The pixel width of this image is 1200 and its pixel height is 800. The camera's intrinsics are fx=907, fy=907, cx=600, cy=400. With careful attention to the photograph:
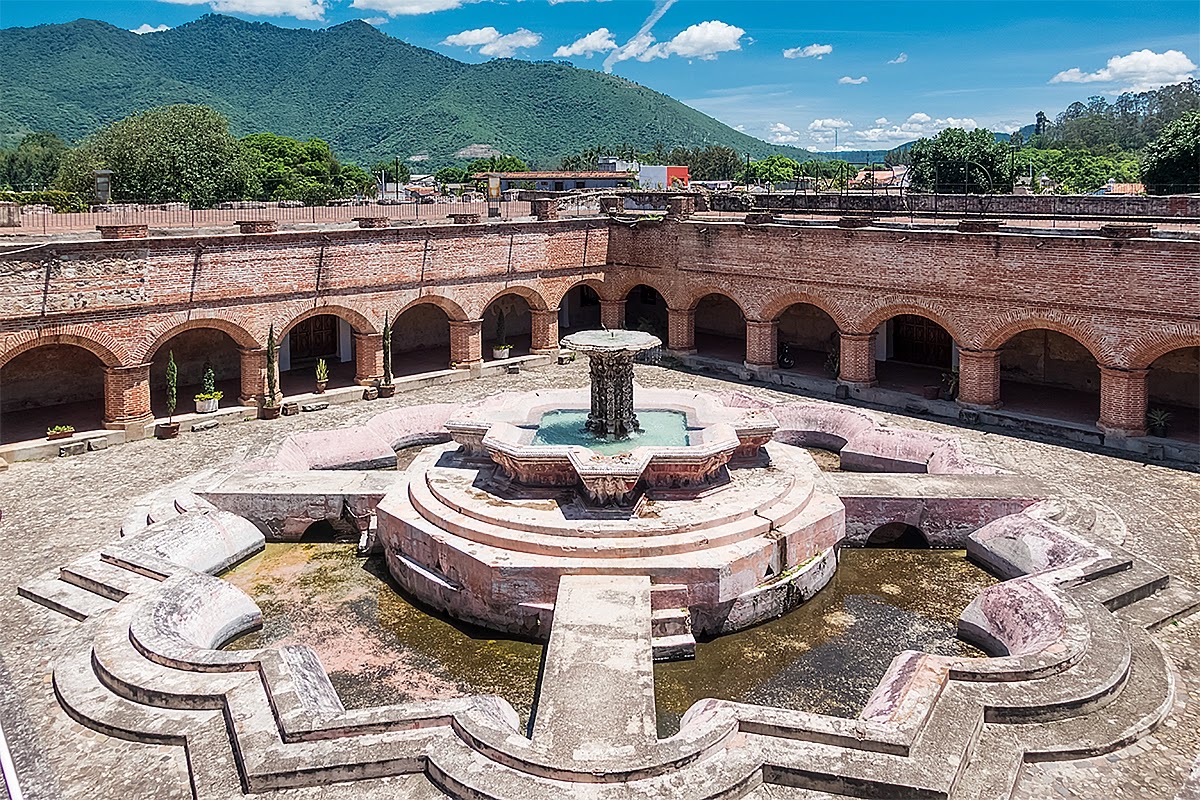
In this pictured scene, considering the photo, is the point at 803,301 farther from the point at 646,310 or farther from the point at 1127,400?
the point at 646,310

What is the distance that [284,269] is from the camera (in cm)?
2164

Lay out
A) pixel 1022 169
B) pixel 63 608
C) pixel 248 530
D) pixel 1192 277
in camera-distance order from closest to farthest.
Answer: pixel 63 608 → pixel 248 530 → pixel 1192 277 → pixel 1022 169

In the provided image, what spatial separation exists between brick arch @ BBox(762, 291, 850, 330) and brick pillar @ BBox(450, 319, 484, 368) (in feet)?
26.1

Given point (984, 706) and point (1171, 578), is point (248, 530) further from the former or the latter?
point (1171, 578)

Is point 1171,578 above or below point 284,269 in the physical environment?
below

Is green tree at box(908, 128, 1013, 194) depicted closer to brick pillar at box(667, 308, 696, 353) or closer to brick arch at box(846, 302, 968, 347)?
brick pillar at box(667, 308, 696, 353)

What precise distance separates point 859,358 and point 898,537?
9.08m

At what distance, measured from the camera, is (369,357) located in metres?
23.4

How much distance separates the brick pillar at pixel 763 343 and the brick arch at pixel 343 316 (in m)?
10.1

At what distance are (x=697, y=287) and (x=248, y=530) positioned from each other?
15.9 meters

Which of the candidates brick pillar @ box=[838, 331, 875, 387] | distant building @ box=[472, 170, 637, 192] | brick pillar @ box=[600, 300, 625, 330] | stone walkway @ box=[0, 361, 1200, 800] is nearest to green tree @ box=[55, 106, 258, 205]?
distant building @ box=[472, 170, 637, 192]

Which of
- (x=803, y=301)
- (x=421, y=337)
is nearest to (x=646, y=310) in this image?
(x=421, y=337)

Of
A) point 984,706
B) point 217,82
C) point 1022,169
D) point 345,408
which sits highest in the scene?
point 217,82

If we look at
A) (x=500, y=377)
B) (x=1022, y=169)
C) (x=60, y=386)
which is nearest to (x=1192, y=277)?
(x=500, y=377)
